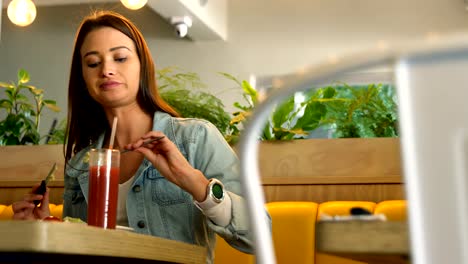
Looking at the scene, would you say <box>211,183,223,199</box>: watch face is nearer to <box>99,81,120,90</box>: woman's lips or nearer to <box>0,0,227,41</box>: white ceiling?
<box>99,81,120,90</box>: woman's lips

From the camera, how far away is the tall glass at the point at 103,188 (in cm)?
182

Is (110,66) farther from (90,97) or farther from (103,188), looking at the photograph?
(103,188)

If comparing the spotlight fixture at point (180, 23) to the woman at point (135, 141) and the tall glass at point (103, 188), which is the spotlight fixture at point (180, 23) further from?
the tall glass at point (103, 188)

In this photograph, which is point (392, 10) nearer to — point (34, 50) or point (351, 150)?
point (34, 50)

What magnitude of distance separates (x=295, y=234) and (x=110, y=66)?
0.84m

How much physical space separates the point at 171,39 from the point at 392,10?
212 cm

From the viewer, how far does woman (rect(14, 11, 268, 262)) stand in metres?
2.23

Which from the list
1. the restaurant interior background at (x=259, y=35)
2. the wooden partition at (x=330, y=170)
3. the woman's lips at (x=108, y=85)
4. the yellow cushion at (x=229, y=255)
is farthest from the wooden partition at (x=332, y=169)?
the restaurant interior background at (x=259, y=35)

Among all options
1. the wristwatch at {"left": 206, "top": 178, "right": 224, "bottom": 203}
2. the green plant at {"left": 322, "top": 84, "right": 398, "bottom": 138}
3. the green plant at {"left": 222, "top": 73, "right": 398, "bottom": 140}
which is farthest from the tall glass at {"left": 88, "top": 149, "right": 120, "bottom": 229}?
the green plant at {"left": 322, "top": 84, "right": 398, "bottom": 138}

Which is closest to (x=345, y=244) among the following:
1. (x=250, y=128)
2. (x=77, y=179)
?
(x=250, y=128)

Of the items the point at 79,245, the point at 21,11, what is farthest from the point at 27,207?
the point at 21,11

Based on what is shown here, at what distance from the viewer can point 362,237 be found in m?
0.97

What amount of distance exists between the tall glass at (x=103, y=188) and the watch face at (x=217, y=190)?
9.7 inches

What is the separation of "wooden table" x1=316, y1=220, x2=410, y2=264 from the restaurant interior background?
21.0ft
